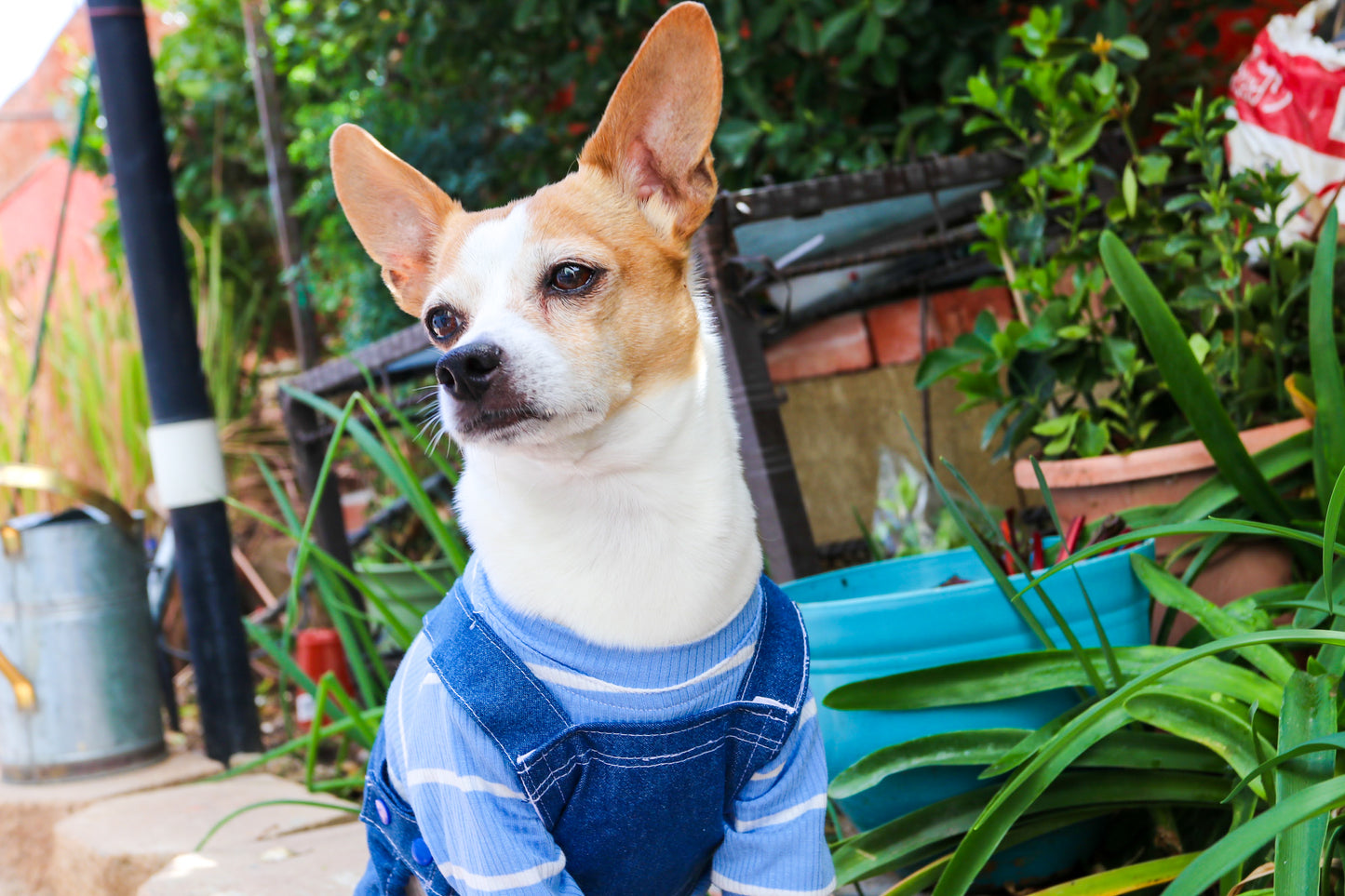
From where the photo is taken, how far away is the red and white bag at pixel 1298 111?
2.00 m

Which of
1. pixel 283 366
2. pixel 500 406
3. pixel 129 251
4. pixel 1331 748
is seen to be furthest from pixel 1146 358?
pixel 283 366

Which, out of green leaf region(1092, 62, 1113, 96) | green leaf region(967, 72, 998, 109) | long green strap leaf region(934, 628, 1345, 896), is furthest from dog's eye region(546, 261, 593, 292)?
green leaf region(1092, 62, 1113, 96)

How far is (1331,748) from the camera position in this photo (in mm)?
999

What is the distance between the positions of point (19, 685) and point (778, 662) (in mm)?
2196

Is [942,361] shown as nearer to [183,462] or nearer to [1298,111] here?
[1298,111]

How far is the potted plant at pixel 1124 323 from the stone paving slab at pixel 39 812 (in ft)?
6.56

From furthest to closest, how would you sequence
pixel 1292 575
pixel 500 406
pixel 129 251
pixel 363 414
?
pixel 363 414 → pixel 129 251 → pixel 1292 575 → pixel 500 406

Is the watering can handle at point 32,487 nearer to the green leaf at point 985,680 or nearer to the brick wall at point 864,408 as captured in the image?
the brick wall at point 864,408

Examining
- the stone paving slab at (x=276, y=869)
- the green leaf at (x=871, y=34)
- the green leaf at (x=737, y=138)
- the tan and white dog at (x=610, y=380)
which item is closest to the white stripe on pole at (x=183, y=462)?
the stone paving slab at (x=276, y=869)

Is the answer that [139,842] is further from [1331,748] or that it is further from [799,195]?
[1331,748]

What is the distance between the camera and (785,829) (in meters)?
1.19

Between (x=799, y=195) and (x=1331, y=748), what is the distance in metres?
1.25

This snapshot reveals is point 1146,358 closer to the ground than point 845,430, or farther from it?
farther from it

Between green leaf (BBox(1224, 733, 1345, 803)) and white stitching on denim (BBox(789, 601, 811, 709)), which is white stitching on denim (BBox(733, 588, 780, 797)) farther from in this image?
green leaf (BBox(1224, 733, 1345, 803))
